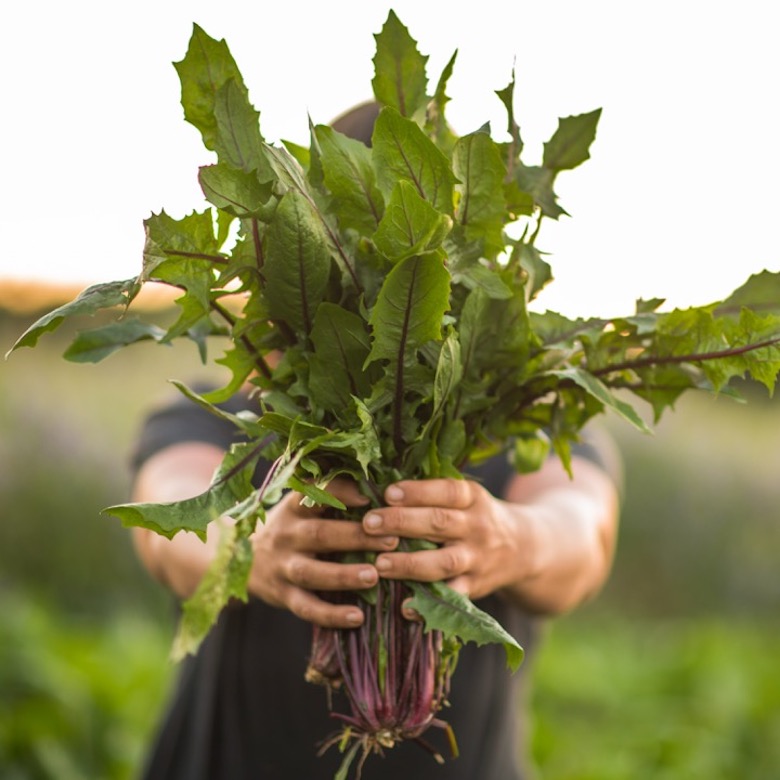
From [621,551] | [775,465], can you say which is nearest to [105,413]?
[621,551]

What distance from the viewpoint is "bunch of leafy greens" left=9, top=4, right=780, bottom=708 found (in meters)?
0.85

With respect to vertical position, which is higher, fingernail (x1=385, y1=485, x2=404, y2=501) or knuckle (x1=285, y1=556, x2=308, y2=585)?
fingernail (x1=385, y1=485, x2=404, y2=501)

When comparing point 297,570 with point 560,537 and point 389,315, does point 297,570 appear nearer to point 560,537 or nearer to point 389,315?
point 389,315

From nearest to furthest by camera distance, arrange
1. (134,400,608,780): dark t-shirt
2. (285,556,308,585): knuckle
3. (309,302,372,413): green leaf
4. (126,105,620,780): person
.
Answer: (309,302,372,413): green leaf < (285,556,308,585): knuckle < (126,105,620,780): person < (134,400,608,780): dark t-shirt

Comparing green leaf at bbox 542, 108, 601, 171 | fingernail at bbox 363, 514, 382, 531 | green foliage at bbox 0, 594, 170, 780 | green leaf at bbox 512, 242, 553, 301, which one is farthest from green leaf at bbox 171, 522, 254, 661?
green foliage at bbox 0, 594, 170, 780

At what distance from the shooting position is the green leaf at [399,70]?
1.00 m

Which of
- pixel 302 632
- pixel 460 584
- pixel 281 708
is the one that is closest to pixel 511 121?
pixel 460 584

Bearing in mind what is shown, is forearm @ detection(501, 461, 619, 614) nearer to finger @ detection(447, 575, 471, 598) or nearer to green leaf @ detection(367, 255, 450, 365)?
finger @ detection(447, 575, 471, 598)

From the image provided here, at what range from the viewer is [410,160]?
2.89 ft

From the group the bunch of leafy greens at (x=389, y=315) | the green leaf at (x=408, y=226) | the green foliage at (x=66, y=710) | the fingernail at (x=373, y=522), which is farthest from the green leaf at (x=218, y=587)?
the green foliage at (x=66, y=710)

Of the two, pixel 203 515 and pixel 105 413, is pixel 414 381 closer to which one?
pixel 203 515

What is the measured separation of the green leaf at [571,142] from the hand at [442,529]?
36 cm

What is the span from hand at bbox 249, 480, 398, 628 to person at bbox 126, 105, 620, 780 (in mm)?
47

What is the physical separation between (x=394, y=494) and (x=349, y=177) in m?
0.32
